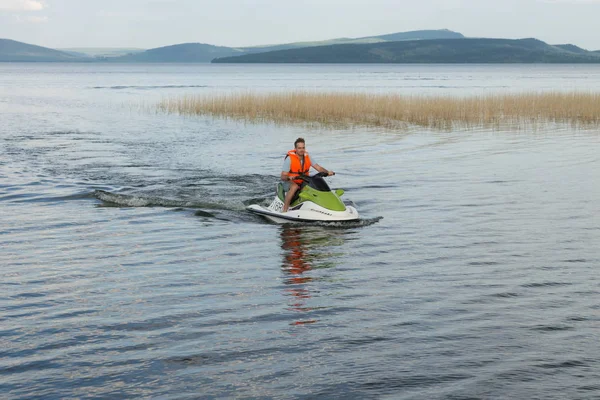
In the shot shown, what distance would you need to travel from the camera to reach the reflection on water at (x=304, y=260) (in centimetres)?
1050

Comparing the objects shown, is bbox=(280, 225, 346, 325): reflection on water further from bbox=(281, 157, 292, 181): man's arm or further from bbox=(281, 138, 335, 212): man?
bbox=(281, 157, 292, 181): man's arm

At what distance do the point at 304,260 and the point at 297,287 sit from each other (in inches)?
72.7

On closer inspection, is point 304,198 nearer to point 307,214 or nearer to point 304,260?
point 307,214

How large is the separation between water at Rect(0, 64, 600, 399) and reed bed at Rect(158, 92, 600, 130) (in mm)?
16853

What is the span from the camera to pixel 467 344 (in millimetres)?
8703

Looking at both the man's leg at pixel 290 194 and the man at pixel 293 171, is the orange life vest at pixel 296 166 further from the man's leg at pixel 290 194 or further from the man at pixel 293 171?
the man's leg at pixel 290 194

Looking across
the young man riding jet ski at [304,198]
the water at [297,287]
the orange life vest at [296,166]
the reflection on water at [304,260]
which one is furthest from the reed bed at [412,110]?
the reflection on water at [304,260]

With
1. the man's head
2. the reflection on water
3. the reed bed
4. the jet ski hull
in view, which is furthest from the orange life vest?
the reed bed

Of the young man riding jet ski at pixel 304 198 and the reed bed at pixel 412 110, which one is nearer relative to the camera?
the young man riding jet ski at pixel 304 198

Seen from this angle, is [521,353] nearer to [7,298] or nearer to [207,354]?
[207,354]

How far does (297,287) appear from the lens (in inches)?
444

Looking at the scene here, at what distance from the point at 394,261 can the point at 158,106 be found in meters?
44.2

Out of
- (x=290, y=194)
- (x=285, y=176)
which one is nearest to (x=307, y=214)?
(x=290, y=194)

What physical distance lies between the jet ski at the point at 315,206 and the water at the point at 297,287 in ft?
0.90
